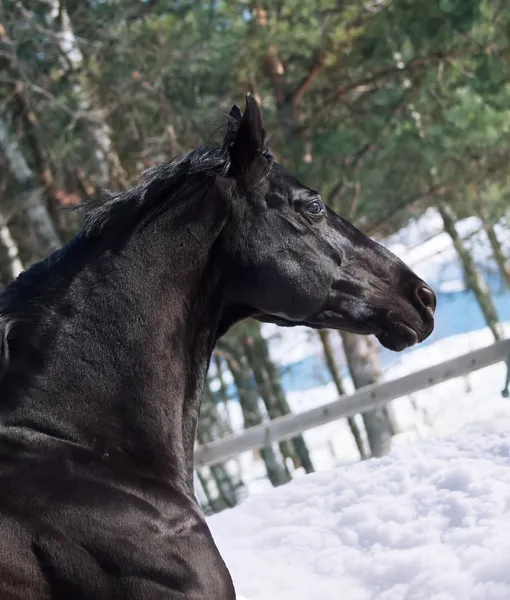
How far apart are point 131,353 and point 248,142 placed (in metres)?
0.79

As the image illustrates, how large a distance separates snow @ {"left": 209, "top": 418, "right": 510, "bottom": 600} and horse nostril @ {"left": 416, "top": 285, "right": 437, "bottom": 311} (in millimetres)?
1167

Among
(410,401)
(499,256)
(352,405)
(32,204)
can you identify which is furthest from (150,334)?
(410,401)

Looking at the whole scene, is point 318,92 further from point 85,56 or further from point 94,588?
point 94,588

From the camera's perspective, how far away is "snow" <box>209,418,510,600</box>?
3.24m

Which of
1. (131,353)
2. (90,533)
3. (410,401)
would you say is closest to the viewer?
(90,533)

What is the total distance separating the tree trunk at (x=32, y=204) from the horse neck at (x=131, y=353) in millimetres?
5964

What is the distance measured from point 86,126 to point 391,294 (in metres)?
7.23

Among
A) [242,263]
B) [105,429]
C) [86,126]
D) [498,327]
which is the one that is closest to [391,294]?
[242,263]

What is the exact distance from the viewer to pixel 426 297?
2.70m

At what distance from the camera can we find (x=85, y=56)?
30.3 feet

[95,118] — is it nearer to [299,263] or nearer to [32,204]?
[32,204]

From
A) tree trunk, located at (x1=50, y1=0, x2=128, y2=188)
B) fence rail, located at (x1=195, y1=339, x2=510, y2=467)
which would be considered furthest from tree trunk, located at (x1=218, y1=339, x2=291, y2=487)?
fence rail, located at (x1=195, y1=339, x2=510, y2=467)

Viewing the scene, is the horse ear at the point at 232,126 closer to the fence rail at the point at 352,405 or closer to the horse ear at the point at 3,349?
the horse ear at the point at 3,349

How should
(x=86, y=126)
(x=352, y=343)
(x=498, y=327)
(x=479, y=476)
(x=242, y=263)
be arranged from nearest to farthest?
(x=242, y=263) → (x=479, y=476) → (x=86, y=126) → (x=352, y=343) → (x=498, y=327)
